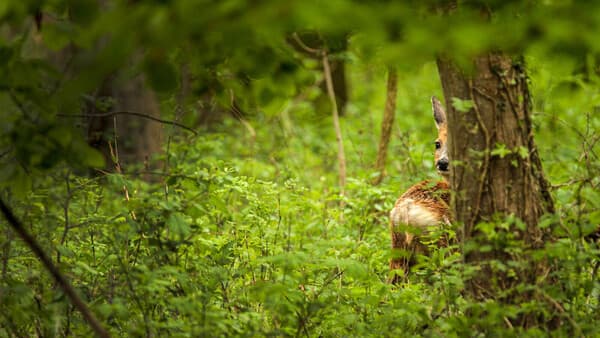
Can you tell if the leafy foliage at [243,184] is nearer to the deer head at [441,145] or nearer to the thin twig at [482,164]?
the thin twig at [482,164]

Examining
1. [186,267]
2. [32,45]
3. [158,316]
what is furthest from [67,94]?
[32,45]

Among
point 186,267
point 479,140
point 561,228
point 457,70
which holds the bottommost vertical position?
point 186,267

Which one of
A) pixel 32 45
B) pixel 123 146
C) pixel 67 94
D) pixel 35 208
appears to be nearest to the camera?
pixel 67 94

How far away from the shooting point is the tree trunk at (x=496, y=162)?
413 centimetres

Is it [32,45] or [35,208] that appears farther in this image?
[32,45]

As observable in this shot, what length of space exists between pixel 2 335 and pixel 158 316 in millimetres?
806

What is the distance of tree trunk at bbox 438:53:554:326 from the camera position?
4.13 meters

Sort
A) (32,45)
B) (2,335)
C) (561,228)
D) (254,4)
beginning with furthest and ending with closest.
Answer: (32,45) → (2,335) → (561,228) → (254,4)

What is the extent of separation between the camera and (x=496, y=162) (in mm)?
4172

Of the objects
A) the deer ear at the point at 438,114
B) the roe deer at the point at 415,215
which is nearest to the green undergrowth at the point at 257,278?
the roe deer at the point at 415,215

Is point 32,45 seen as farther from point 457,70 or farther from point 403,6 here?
point 403,6

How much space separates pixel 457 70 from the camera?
4.16 metres

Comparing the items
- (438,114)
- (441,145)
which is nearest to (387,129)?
(438,114)

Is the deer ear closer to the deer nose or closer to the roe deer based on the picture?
the deer nose
